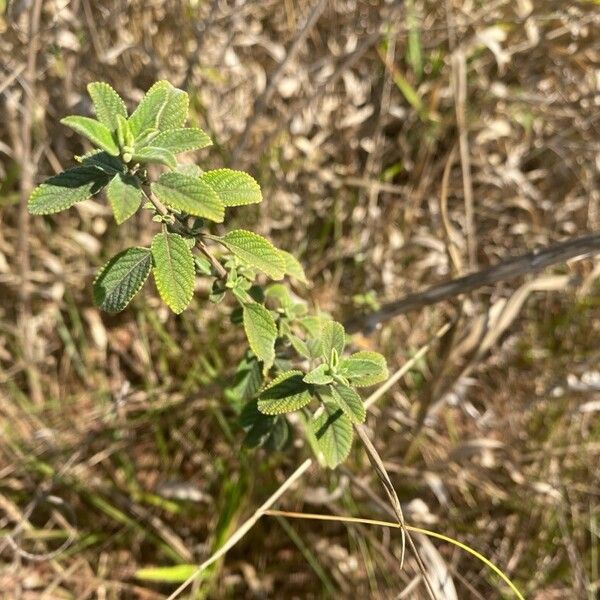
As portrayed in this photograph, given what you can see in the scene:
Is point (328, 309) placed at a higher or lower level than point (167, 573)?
higher

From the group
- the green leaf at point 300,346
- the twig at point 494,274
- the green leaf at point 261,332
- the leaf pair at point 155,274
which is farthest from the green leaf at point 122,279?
the twig at point 494,274

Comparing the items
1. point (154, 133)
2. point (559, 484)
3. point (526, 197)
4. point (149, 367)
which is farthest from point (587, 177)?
point (154, 133)

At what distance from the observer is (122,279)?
0.92 meters

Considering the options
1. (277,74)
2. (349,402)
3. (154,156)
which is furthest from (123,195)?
(277,74)

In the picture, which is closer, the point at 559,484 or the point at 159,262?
the point at 159,262

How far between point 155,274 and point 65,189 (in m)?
0.15


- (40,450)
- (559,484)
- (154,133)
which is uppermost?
(154,133)

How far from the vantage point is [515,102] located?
2.30 metres

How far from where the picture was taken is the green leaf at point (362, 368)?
41.5 inches

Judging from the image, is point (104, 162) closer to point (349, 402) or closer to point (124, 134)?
point (124, 134)

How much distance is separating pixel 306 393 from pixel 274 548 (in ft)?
3.25

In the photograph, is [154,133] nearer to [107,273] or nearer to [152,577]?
[107,273]

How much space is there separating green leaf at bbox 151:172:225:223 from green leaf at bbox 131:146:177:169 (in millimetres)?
28

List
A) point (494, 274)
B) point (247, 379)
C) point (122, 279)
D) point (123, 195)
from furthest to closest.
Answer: point (494, 274)
point (247, 379)
point (122, 279)
point (123, 195)
